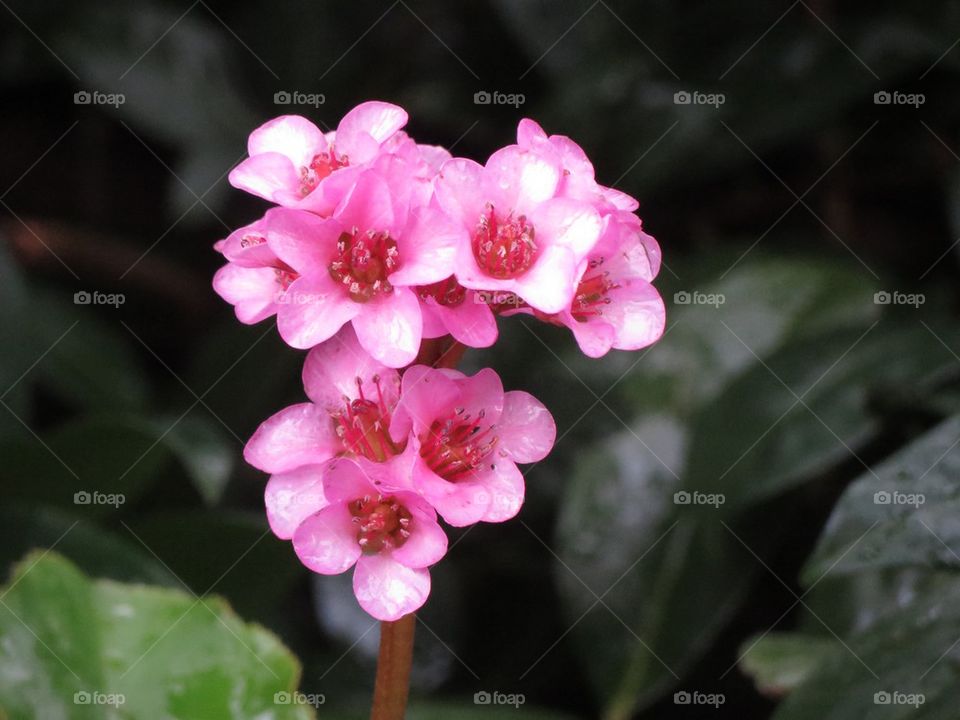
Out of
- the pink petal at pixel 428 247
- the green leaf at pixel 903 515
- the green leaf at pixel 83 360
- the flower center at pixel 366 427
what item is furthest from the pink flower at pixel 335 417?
the green leaf at pixel 83 360

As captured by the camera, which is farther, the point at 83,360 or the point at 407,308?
the point at 83,360

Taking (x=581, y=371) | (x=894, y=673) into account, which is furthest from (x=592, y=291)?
(x=581, y=371)

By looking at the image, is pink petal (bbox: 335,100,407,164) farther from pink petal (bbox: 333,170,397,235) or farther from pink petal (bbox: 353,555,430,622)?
pink petal (bbox: 353,555,430,622)

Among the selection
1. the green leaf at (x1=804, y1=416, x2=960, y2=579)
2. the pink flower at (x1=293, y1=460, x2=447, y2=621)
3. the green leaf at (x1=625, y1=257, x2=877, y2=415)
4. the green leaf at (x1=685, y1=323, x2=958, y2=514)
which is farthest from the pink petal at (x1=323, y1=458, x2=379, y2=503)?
the green leaf at (x1=625, y1=257, x2=877, y2=415)

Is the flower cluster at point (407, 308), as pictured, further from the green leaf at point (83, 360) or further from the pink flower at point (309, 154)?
Answer: the green leaf at point (83, 360)

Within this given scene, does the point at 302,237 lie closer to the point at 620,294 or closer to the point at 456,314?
the point at 456,314

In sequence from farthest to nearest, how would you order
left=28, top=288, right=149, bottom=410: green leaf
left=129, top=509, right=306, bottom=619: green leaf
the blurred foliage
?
left=28, top=288, right=149, bottom=410: green leaf < left=129, top=509, right=306, bottom=619: green leaf < the blurred foliage

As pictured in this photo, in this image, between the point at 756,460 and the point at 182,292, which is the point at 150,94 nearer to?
the point at 182,292
